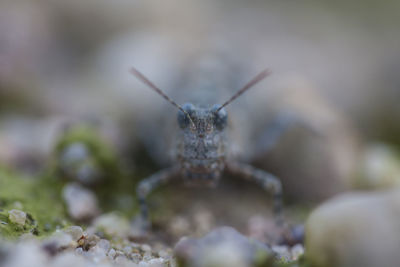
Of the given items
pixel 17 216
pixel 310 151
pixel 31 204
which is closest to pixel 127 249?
pixel 17 216

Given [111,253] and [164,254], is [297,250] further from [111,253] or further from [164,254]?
[111,253]

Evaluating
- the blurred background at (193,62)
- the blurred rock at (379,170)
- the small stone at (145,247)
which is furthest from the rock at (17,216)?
the blurred rock at (379,170)

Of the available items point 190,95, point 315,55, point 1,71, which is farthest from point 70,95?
point 315,55

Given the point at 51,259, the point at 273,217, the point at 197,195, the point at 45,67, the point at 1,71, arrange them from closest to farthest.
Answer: the point at 51,259 → the point at 273,217 → the point at 197,195 → the point at 1,71 → the point at 45,67

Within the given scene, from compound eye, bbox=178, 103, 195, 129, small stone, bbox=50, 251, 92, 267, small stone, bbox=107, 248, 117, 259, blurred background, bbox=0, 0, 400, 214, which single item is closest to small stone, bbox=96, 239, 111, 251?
small stone, bbox=107, 248, 117, 259

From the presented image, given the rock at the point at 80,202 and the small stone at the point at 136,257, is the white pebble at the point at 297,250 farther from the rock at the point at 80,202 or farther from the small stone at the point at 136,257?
the rock at the point at 80,202

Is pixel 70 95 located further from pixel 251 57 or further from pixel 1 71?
pixel 251 57

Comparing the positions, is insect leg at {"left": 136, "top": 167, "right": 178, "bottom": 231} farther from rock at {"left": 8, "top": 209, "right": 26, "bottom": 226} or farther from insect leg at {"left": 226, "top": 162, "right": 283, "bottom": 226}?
rock at {"left": 8, "top": 209, "right": 26, "bottom": 226}
